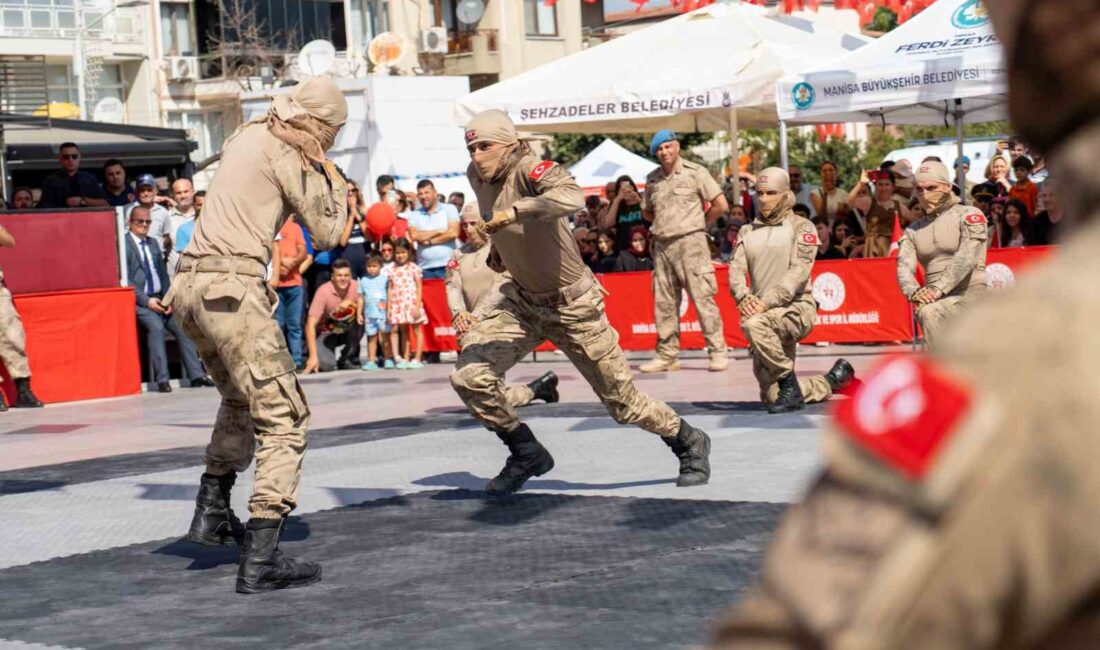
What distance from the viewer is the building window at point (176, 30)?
53688mm

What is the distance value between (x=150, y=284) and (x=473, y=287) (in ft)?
14.6

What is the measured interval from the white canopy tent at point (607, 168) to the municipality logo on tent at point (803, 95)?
14751mm

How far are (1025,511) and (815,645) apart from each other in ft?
0.52

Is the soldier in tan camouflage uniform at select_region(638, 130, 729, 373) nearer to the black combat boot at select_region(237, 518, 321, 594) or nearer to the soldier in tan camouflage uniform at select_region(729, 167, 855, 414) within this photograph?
the soldier in tan camouflage uniform at select_region(729, 167, 855, 414)

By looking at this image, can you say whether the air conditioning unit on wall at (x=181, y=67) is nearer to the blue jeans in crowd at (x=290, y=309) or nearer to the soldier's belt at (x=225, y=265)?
the blue jeans in crowd at (x=290, y=309)

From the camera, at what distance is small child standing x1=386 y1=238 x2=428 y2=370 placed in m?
17.6

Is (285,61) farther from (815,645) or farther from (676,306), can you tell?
(815,645)

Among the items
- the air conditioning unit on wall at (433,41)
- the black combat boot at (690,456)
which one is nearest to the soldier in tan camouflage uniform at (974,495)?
the black combat boot at (690,456)

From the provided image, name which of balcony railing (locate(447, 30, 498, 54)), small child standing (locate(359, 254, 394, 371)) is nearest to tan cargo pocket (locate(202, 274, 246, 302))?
small child standing (locate(359, 254, 394, 371))

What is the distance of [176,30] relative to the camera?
178ft

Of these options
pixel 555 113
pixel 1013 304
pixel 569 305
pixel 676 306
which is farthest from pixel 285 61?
pixel 1013 304

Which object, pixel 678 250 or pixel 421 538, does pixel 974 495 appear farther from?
pixel 678 250

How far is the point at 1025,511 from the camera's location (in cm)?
102

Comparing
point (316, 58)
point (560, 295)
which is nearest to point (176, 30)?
point (316, 58)
